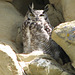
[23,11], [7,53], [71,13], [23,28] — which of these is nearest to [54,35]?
[7,53]

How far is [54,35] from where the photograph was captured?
1676mm

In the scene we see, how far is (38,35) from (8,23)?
56 centimetres

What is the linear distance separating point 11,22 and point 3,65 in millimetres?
1026

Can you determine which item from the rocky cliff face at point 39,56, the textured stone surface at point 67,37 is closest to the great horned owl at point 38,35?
the rocky cliff face at point 39,56

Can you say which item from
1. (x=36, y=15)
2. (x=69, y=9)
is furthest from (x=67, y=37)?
(x=69, y=9)

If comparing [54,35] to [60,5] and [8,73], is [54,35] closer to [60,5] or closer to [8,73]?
[8,73]

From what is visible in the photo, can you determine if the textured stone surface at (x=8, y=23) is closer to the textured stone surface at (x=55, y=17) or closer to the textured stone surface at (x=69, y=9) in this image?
the textured stone surface at (x=55, y=17)

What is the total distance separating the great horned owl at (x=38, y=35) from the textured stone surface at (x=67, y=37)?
0.96 ft

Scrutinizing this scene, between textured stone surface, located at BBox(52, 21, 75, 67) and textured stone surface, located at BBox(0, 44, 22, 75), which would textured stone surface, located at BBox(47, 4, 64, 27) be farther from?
textured stone surface, located at BBox(0, 44, 22, 75)

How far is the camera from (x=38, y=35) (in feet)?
6.78

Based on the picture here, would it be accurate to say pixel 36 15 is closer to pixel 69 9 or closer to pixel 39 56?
pixel 69 9

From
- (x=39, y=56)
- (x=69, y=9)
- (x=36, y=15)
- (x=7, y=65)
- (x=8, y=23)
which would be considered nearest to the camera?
(x=7, y=65)

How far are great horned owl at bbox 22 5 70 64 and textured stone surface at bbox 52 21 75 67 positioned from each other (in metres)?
0.29

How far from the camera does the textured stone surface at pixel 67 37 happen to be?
5.24 feet
